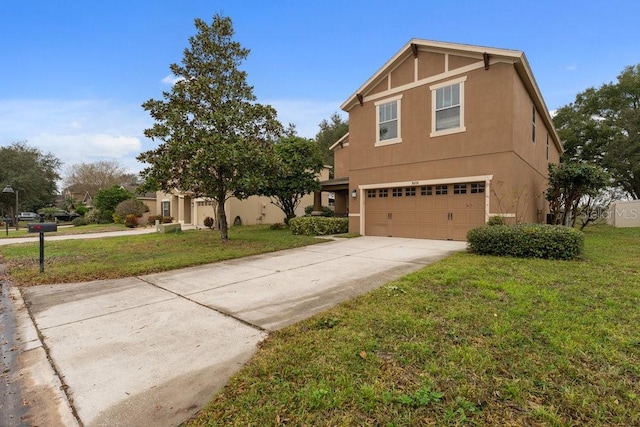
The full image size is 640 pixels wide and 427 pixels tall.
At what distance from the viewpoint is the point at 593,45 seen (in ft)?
40.0

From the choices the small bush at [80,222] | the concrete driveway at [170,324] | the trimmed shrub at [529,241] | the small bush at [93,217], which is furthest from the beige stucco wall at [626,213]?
the small bush at [80,222]

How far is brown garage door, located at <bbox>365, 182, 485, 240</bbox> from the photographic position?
10.8m

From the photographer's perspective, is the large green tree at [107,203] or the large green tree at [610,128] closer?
the large green tree at [610,128]

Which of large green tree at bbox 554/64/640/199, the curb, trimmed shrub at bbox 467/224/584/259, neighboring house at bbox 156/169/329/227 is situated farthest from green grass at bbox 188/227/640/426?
large green tree at bbox 554/64/640/199

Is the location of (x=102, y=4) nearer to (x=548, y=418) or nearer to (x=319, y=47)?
(x=319, y=47)

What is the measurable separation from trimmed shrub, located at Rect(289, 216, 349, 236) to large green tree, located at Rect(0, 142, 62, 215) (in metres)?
34.4

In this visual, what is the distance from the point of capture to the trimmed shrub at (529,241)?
7152 mm

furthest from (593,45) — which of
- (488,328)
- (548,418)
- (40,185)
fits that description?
(40,185)

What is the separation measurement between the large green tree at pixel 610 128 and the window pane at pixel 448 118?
21.0 m

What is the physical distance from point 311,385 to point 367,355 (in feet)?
2.21

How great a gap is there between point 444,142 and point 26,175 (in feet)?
136

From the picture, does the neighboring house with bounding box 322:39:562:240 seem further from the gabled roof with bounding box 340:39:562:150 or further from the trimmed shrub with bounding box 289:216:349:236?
the trimmed shrub with bounding box 289:216:349:236

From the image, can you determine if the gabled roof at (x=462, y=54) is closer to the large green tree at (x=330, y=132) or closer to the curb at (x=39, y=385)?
the curb at (x=39, y=385)

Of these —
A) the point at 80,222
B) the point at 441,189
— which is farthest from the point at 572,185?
the point at 80,222
